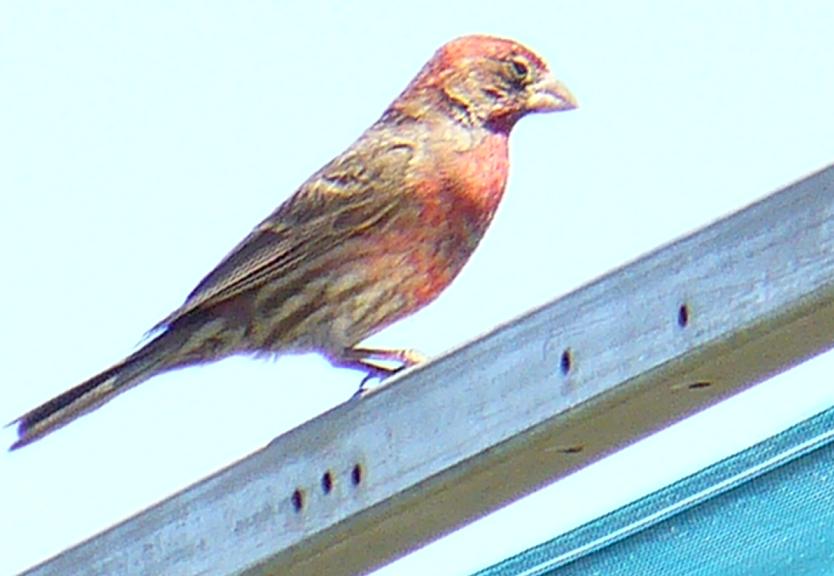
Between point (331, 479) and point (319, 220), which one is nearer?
point (331, 479)

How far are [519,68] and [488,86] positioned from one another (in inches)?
5.4

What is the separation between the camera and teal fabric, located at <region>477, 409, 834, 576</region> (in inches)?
94.1

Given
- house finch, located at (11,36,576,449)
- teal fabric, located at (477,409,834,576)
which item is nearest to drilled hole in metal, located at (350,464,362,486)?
teal fabric, located at (477,409,834,576)

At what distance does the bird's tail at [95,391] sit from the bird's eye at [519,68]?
68.5 inches

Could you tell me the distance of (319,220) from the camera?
225 inches

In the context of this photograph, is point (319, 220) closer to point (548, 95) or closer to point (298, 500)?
point (548, 95)

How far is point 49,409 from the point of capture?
4199 millimetres

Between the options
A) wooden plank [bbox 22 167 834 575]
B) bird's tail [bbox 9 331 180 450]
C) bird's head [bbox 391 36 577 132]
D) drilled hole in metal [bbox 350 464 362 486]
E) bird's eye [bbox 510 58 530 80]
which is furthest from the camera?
bird's eye [bbox 510 58 530 80]

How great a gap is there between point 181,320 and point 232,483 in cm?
245

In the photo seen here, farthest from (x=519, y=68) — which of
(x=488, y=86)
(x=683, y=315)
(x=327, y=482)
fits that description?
(x=683, y=315)

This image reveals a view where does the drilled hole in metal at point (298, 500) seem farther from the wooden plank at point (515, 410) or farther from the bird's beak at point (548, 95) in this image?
the bird's beak at point (548, 95)

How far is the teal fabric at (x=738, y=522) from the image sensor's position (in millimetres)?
2391

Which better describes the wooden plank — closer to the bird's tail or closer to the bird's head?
the bird's tail

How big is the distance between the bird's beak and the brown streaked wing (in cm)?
58
